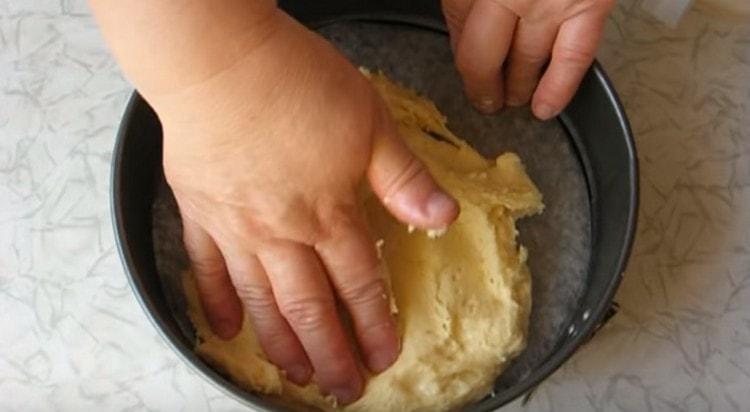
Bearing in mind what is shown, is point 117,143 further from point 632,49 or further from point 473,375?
point 632,49

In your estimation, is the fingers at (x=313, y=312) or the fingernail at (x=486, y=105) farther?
the fingernail at (x=486, y=105)

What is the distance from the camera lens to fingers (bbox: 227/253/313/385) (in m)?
0.56

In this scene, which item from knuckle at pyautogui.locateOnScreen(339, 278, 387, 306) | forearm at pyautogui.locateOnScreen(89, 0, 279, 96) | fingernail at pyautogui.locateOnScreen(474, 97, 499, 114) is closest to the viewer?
forearm at pyautogui.locateOnScreen(89, 0, 279, 96)

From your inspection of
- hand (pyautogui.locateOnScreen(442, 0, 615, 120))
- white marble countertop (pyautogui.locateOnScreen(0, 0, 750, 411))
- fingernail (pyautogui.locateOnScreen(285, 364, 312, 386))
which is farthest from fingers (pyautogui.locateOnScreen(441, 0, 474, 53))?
fingernail (pyautogui.locateOnScreen(285, 364, 312, 386))

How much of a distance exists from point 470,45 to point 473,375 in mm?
215

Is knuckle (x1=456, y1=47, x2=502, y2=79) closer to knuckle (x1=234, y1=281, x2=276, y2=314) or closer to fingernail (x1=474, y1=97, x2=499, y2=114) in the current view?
fingernail (x1=474, y1=97, x2=499, y2=114)

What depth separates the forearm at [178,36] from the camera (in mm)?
454

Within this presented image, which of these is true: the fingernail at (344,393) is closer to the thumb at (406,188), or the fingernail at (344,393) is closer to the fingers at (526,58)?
the thumb at (406,188)

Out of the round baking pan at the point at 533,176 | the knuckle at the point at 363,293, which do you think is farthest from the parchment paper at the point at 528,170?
the knuckle at the point at 363,293

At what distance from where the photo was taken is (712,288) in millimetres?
668

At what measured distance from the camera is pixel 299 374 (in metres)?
0.59

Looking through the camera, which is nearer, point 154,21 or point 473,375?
point 154,21

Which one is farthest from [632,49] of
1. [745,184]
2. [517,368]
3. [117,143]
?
[117,143]

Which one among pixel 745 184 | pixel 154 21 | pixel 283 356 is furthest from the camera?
pixel 745 184
